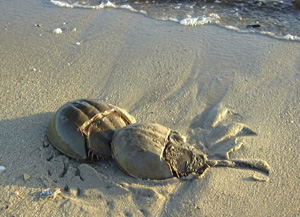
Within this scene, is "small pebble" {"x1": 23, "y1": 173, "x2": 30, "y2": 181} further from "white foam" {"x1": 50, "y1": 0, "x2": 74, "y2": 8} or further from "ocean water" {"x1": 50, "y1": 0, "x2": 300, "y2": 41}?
"white foam" {"x1": 50, "y1": 0, "x2": 74, "y2": 8}

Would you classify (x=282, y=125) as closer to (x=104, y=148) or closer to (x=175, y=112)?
(x=175, y=112)

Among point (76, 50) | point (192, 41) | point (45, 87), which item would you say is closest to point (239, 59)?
point (192, 41)

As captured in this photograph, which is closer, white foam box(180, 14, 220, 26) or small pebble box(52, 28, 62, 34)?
small pebble box(52, 28, 62, 34)

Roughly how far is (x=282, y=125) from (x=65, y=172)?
2404 millimetres

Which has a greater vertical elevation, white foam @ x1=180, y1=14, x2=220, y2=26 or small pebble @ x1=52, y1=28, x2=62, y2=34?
white foam @ x1=180, y1=14, x2=220, y2=26

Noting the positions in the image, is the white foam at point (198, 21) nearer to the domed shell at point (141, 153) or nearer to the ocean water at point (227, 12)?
the ocean water at point (227, 12)

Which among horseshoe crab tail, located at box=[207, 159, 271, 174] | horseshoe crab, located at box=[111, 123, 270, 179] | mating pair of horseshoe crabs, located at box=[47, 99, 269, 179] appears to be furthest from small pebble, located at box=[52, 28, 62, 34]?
horseshoe crab tail, located at box=[207, 159, 271, 174]

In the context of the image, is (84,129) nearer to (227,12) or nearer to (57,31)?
(57,31)

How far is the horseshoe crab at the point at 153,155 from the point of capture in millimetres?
2531

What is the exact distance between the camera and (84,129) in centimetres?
278

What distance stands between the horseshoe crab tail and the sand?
7cm

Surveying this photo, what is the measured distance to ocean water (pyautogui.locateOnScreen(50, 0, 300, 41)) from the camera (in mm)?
5473

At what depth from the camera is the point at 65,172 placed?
2.74 metres

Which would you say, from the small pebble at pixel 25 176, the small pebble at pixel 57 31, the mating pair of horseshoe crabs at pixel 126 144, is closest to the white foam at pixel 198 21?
the small pebble at pixel 57 31
